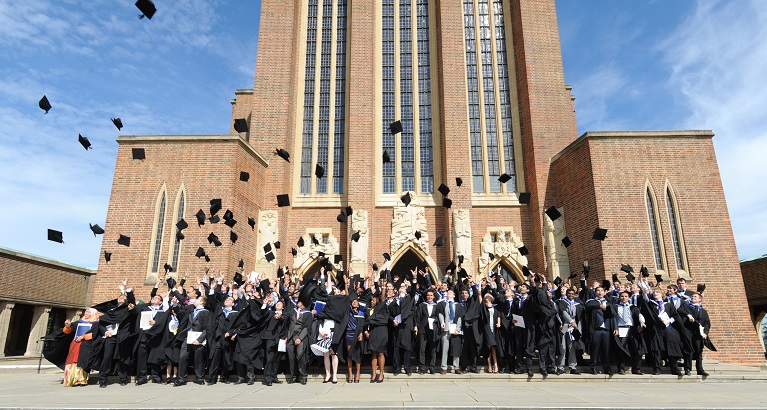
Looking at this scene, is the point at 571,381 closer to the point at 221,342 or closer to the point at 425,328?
the point at 425,328

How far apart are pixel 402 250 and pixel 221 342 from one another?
28.0ft

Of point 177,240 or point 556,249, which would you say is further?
point 556,249

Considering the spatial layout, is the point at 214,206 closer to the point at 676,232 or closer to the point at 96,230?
the point at 96,230

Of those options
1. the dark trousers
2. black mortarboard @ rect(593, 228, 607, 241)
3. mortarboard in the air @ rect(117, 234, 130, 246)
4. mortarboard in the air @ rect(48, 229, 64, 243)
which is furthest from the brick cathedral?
the dark trousers

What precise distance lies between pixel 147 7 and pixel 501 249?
12.1 m

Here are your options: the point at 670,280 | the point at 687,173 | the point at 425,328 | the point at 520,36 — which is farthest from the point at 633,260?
the point at 520,36

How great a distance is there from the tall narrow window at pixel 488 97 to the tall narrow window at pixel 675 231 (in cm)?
478

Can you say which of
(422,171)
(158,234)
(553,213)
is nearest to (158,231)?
(158,234)

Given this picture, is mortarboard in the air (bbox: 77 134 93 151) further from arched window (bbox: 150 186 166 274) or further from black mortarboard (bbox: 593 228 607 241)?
black mortarboard (bbox: 593 228 607 241)

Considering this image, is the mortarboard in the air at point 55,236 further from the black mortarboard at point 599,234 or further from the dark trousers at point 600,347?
the black mortarboard at point 599,234

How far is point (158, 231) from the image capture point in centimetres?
1367

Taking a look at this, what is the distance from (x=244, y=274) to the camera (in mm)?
13680

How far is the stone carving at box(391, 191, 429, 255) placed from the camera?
15539mm

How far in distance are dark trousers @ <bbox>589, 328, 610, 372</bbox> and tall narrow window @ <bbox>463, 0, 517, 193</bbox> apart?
859 centimetres
